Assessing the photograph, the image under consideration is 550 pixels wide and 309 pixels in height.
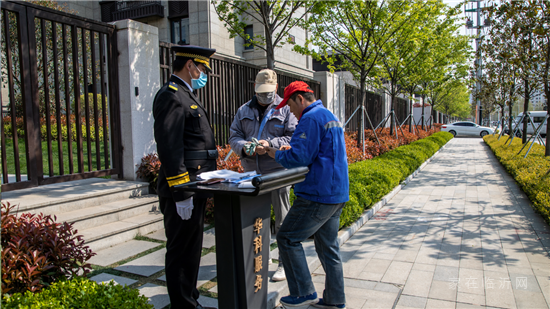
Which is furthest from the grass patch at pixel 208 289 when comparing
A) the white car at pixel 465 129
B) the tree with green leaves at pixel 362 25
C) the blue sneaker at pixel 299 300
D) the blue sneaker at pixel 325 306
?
the white car at pixel 465 129

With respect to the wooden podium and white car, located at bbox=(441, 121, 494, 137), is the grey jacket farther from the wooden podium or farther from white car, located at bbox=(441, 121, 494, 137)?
white car, located at bbox=(441, 121, 494, 137)

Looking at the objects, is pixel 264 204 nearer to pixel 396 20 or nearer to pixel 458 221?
pixel 458 221

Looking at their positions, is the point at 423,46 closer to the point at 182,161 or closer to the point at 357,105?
the point at 357,105

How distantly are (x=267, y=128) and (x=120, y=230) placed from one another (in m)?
2.56

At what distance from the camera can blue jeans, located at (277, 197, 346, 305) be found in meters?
3.05

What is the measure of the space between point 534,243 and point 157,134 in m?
5.27

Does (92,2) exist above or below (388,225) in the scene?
above

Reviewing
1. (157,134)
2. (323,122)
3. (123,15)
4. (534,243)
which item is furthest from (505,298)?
(123,15)

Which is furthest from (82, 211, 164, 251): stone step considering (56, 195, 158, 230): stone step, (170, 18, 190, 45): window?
(170, 18, 190, 45): window

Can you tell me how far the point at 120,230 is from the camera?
4.96m

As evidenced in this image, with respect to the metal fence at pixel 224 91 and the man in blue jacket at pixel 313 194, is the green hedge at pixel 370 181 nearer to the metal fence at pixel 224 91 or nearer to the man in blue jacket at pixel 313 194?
the man in blue jacket at pixel 313 194

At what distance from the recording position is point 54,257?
294 cm

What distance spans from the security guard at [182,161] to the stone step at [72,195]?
2.70 m

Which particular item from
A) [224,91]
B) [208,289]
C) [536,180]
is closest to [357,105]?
[224,91]
